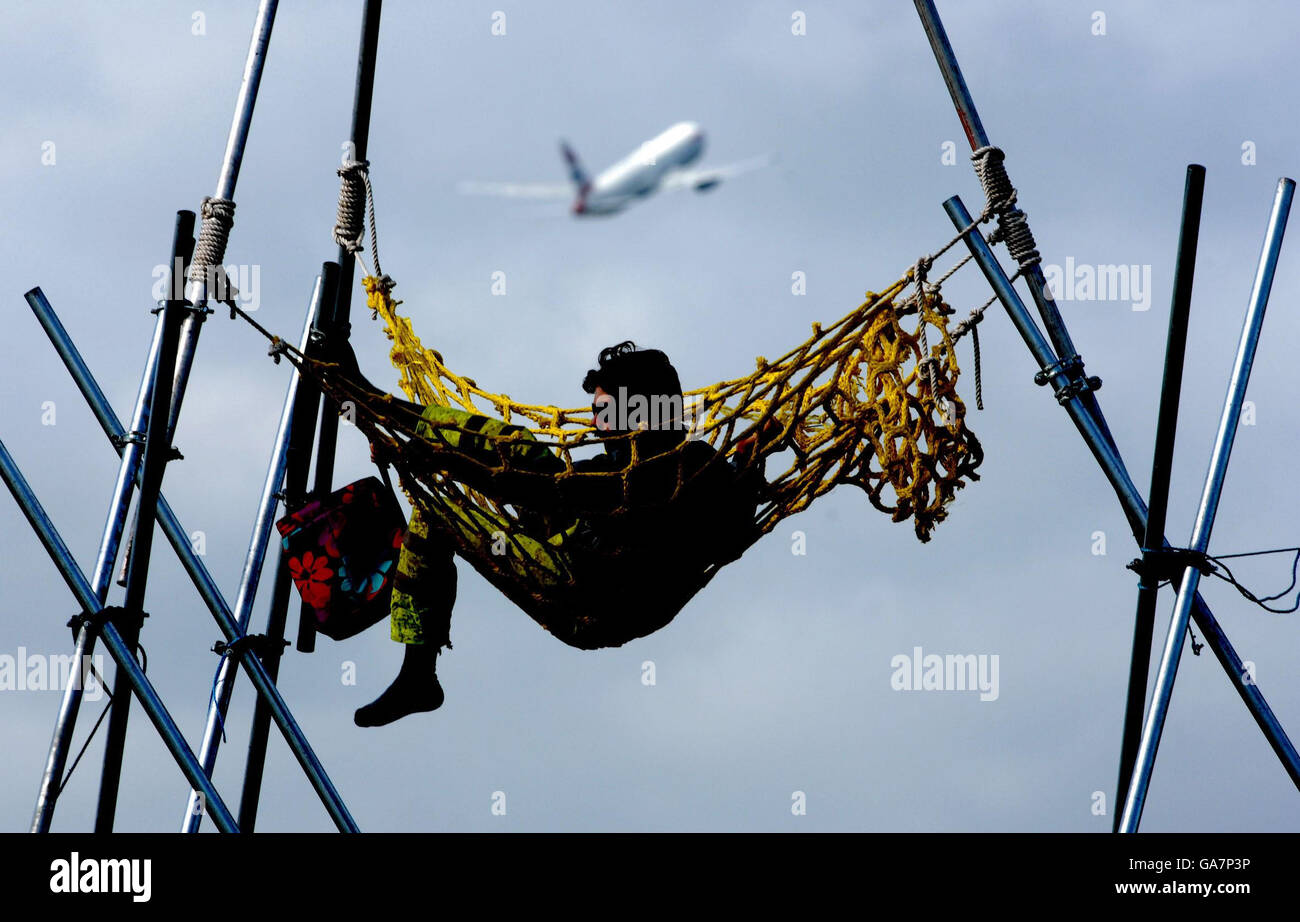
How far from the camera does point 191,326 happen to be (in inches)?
251

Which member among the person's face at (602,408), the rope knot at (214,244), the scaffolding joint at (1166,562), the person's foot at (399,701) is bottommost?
the person's foot at (399,701)

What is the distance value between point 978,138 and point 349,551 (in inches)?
84.0

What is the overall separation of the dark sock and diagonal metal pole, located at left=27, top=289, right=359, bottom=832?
20.1 inches

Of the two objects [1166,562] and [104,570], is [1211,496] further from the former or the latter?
[104,570]

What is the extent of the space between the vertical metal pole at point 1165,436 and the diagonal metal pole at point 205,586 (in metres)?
2.28

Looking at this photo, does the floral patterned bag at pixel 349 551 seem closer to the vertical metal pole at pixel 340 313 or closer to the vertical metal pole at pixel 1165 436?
the vertical metal pole at pixel 340 313

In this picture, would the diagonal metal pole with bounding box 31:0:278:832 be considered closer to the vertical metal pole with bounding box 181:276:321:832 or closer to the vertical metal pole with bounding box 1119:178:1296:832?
the vertical metal pole with bounding box 181:276:321:832

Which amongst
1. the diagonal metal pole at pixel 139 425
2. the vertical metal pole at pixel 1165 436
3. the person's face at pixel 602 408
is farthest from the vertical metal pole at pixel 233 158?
the vertical metal pole at pixel 1165 436

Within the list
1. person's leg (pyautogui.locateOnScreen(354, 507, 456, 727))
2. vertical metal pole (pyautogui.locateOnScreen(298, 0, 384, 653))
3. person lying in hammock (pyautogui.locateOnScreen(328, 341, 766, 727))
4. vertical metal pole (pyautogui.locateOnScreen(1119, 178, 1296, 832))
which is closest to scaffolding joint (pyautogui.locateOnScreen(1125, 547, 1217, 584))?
vertical metal pole (pyautogui.locateOnScreen(1119, 178, 1296, 832))

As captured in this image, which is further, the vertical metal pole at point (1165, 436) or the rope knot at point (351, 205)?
the rope knot at point (351, 205)

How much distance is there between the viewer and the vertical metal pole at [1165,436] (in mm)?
6035
